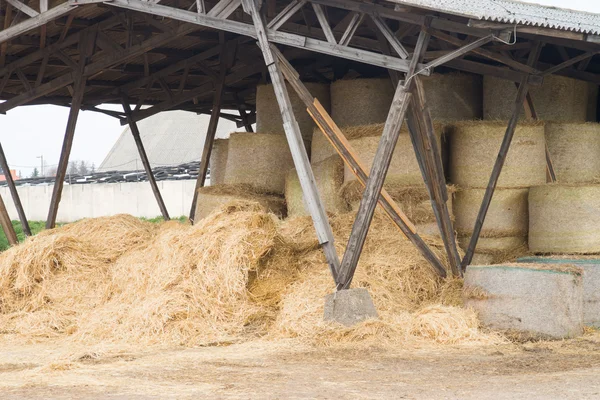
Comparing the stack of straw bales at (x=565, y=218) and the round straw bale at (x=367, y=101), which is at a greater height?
the round straw bale at (x=367, y=101)

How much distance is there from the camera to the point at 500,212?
12.8 m

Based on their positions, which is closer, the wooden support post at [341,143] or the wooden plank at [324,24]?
the wooden plank at [324,24]

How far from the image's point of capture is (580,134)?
13.2m

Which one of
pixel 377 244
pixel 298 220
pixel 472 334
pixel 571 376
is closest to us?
pixel 571 376

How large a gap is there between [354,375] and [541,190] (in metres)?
5.12

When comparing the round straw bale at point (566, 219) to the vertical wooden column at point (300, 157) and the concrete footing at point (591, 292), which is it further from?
the vertical wooden column at point (300, 157)

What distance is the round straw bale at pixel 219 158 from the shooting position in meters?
17.8

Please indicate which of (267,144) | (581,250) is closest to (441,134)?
(581,250)

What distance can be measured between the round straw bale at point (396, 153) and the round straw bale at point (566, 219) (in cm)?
151

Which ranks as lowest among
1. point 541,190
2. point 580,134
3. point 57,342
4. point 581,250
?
point 57,342

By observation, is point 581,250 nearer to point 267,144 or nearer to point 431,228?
point 431,228

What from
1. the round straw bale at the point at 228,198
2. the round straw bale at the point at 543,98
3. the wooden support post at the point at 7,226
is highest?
the round straw bale at the point at 543,98

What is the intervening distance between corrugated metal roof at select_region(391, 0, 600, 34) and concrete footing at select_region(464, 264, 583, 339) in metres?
2.48

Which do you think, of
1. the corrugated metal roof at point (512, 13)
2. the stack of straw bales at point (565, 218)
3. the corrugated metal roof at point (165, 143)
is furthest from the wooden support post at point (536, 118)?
the corrugated metal roof at point (165, 143)
